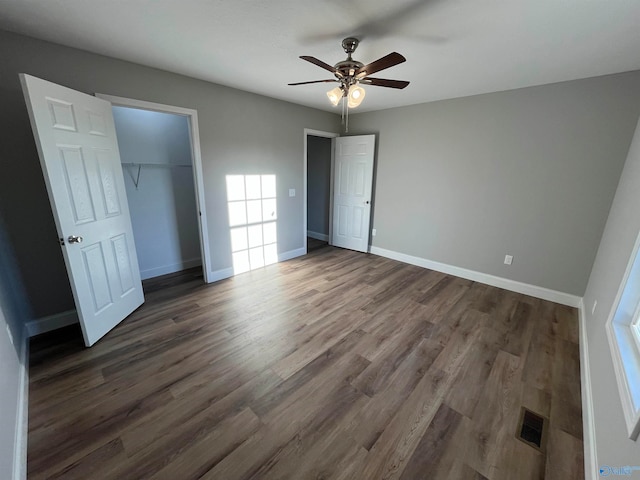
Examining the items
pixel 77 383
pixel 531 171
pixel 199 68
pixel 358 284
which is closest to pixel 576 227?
pixel 531 171

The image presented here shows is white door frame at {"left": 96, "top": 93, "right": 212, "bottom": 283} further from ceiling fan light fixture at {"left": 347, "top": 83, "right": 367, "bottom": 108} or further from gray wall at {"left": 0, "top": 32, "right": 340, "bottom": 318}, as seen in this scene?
ceiling fan light fixture at {"left": 347, "top": 83, "right": 367, "bottom": 108}

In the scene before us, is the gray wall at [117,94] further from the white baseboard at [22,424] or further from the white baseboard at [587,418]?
the white baseboard at [587,418]

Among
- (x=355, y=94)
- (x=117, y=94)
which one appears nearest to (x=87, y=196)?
(x=117, y=94)

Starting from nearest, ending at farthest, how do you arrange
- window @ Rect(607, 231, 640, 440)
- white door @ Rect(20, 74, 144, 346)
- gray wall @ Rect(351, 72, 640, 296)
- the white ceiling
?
window @ Rect(607, 231, 640, 440)
the white ceiling
white door @ Rect(20, 74, 144, 346)
gray wall @ Rect(351, 72, 640, 296)

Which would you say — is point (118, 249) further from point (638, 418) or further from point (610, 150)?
point (610, 150)

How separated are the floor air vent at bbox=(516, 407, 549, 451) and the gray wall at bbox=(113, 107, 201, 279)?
4140mm

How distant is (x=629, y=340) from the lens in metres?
1.42

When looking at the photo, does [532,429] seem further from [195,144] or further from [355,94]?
[195,144]

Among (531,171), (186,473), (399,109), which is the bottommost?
(186,473)

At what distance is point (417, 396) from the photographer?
5.80 feet

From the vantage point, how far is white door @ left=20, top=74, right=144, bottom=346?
186 cm

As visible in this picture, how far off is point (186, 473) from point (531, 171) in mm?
4125

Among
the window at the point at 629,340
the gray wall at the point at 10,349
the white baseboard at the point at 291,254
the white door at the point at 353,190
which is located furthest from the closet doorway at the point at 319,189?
the window at the point at 629,340

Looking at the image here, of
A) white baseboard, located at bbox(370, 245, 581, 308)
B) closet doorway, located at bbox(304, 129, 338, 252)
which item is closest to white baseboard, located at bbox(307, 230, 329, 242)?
closet doorway, located at bbox(304, 129, 338, 252)
